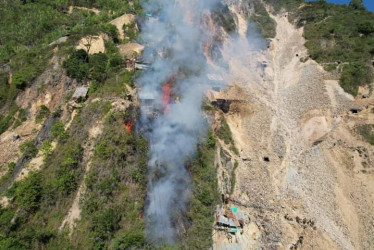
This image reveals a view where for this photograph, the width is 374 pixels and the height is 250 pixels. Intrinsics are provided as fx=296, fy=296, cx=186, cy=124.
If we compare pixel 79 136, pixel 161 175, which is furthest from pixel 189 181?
pixel 79 136

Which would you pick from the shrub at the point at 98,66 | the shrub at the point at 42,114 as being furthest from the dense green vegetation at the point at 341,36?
the shrub at the point at 42,114

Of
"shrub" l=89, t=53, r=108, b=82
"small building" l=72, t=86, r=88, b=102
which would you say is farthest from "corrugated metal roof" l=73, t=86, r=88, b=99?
"shrub" l=89, t=53, r=108, b=82

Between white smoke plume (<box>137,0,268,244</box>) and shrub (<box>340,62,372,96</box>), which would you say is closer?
white smoke plume (<box>137,0,268,244</box>)

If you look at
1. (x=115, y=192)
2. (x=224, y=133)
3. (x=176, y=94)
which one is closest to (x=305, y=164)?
(x=224, y=133)

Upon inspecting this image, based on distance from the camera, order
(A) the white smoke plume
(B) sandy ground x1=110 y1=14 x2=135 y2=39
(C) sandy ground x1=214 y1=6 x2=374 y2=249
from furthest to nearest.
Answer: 1. (B) sandy ground x1=110 y1=14 x2=135 y2=39
2. (C) sandy ground x1=214 y1=6 x2=374 y2=249
3. (A) the white smoke plume

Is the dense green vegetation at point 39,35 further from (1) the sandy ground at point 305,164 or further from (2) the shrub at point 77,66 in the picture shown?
(1) the sandy ground at point 305,164

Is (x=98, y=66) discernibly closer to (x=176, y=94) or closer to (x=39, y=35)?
(x=176, y=94)

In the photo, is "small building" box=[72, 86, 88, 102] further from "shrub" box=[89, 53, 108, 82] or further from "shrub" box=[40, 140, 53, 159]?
"shrub" box=[40, 140, 53, 159]
